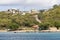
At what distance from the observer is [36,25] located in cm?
16600

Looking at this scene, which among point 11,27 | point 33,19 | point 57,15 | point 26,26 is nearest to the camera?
point 11,27

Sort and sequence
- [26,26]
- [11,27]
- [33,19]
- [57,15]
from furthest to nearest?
[57,15]
[33,19]
[26,26]
[11,27]

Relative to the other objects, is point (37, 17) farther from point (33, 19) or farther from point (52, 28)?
point (52, 28)

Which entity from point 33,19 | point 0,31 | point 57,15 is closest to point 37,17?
point 33,19

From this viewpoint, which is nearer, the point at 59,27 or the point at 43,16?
the point at 59,27

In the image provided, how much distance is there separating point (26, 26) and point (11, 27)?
42.7ft

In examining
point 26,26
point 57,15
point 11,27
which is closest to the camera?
point 11,27

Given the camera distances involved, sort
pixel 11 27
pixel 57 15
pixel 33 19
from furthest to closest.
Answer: pixel 57 15 < pixel 33 19 < pixel 11 27

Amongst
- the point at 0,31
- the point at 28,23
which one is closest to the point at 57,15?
the point at 28,23

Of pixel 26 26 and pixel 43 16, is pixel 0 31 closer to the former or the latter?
pixel 26 26

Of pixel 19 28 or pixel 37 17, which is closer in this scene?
pixel 19 28

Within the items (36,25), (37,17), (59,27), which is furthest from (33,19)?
(59,27)

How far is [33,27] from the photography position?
161 meters

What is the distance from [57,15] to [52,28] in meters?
37.7
